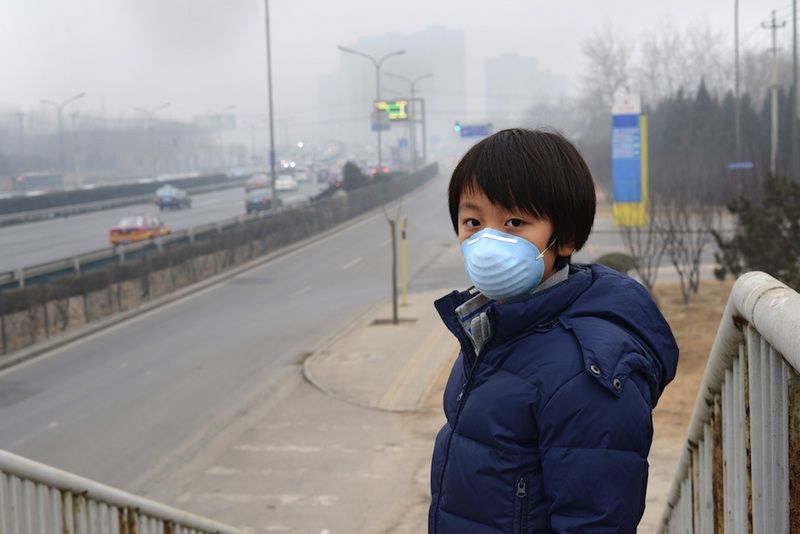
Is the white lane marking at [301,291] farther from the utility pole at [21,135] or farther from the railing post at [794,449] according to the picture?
the railing post at [794,449]

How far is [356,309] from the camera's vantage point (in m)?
23.4

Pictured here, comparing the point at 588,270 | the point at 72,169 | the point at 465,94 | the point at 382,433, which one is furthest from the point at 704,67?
the point at 588,270

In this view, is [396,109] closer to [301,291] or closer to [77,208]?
[77,208]

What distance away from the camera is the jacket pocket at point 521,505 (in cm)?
215

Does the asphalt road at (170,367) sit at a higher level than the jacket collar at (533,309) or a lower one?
lower

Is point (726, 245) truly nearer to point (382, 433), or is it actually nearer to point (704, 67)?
point (382, 433)

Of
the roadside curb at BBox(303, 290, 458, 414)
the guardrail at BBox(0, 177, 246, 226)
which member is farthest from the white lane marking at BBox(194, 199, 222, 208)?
the roadside curb at BBox(303, 290, 458, 414)

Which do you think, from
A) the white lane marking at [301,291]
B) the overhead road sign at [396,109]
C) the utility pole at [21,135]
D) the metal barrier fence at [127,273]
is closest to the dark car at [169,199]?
the metal barrier fence at [127,273]

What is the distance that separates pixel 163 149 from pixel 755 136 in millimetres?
28054

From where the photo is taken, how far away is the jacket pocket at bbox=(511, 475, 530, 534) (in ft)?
7.04

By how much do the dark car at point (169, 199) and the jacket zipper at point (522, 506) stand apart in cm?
4696

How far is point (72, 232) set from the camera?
1419 inches

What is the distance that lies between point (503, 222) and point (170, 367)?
15947 mm

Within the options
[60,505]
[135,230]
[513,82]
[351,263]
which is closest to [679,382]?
[60,505]
